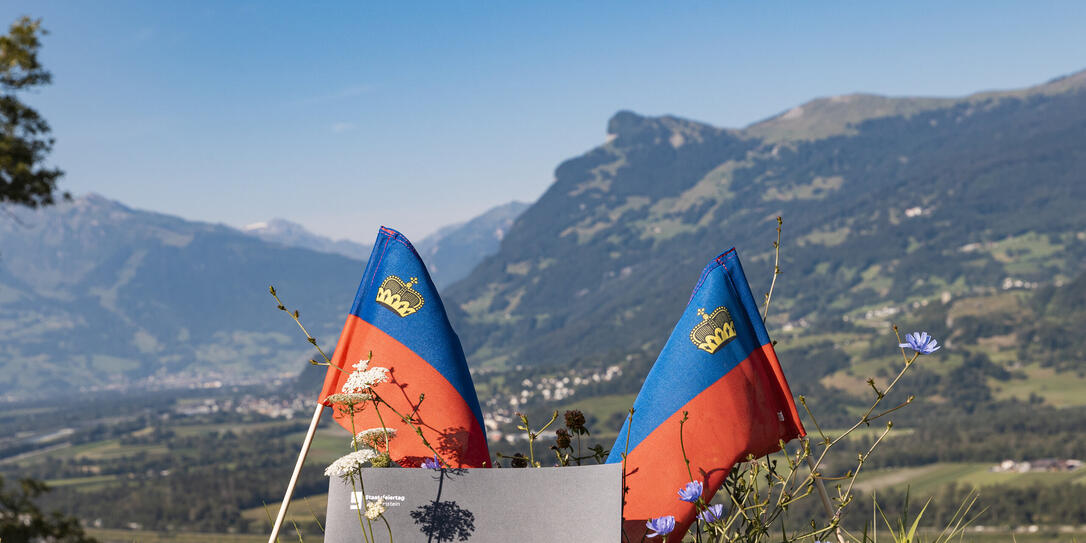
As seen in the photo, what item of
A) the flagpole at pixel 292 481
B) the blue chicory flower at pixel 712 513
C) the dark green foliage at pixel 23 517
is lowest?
the dark green foliage at pixel 23 517

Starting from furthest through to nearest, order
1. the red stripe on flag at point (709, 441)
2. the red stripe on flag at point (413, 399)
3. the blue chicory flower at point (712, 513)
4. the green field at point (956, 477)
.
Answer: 1. the green field at point (956, 477)
2. the red stripe on flag at point (413, 399)
3. the red stripe on flag at point (709, 441)
4. the blue chicory flower at point (712, 513)

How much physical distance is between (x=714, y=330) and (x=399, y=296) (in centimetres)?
144

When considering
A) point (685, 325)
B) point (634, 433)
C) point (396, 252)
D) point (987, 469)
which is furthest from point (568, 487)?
point (987, 469)

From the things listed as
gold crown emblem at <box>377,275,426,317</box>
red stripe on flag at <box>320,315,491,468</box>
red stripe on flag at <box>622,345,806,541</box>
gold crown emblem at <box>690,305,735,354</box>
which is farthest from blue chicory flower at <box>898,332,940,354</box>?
gold crown emblem at <box>377,275,426,317</box>

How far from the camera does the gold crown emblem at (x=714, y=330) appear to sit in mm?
3424

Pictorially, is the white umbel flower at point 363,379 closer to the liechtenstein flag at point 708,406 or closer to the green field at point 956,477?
the liechtenstein flag at point 708,406

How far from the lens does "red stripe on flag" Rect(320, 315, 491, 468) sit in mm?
3719

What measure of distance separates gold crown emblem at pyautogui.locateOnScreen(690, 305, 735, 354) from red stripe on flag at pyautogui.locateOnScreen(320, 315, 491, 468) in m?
1.10

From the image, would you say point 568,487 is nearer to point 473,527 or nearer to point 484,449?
point 473,527

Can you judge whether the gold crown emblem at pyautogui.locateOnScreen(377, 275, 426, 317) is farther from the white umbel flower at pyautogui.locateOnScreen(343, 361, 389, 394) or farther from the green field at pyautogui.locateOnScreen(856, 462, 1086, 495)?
the green field at pyautogui.locateOnScreen(856, 462, 1086, 495)

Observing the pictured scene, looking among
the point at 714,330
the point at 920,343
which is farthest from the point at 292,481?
the point at 920,343

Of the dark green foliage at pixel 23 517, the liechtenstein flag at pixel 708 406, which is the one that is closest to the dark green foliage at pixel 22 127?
the dark green foliage at pixel 23 517

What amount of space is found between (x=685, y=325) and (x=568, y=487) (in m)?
0.98

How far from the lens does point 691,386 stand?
3445 mm
